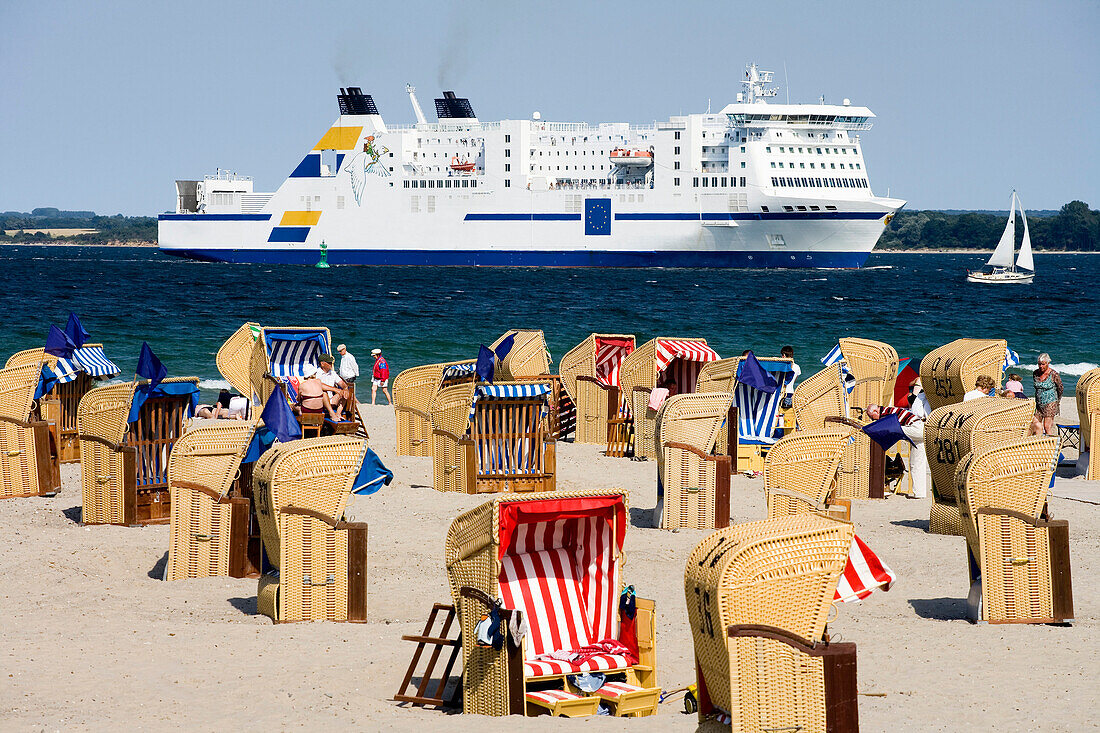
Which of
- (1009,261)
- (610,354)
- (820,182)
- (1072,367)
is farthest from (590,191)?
(610,354)

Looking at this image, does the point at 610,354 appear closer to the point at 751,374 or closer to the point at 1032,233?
the point at 751,374

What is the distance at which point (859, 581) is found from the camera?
4328 millimetres

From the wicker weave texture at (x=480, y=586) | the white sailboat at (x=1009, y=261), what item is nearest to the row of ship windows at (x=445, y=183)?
the white sailboat at (x=1009, y=261)

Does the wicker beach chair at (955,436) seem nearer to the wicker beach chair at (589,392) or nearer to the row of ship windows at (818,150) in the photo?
the wicker beach chair at (589,392)

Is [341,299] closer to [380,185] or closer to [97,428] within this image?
[380,185]

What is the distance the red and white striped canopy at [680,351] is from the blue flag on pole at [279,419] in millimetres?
4673

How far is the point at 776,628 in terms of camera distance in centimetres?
372

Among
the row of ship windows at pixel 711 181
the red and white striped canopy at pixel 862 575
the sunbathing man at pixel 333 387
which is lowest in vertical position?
the red and white striped canopy at pixel 862 575

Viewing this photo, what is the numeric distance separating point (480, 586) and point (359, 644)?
3.60 feet

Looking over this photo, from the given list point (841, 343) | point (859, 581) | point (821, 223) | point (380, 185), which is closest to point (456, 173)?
point (380, 185)

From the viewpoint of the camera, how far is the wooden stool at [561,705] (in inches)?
174

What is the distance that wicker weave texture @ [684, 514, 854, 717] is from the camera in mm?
3686

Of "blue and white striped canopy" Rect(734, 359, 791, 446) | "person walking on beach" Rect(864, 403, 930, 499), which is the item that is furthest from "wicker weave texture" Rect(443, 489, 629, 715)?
"blue and white striped canopy" Rect(734, 359, 791, 446)

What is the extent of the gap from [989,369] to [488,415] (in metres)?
5.12
